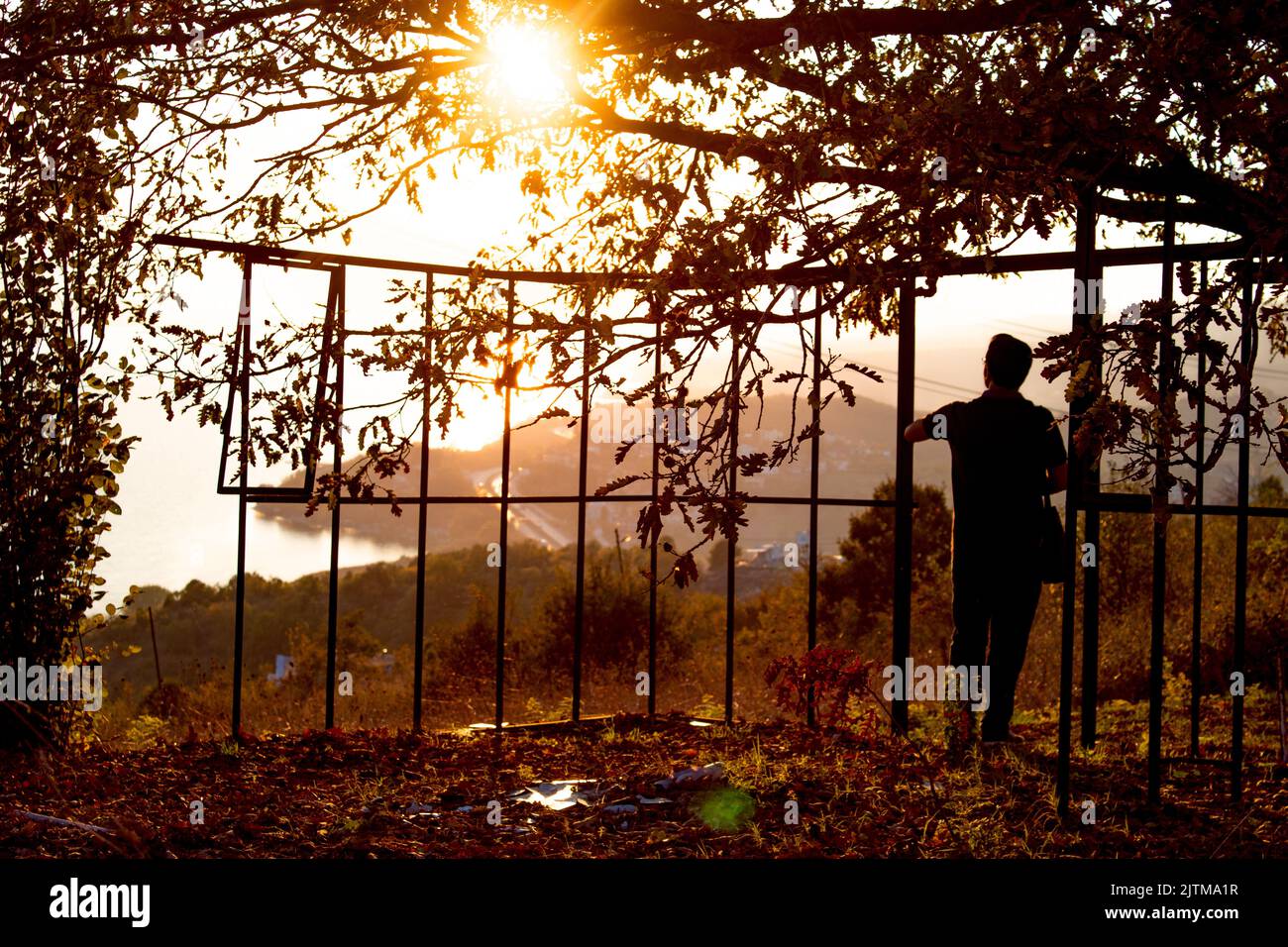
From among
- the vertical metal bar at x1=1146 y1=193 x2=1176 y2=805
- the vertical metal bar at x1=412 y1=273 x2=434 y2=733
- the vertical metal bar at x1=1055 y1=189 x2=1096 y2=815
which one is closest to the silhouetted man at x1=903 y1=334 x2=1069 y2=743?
the vertical metal bar at x1=1146 y1=193 x2=1176 y2=805

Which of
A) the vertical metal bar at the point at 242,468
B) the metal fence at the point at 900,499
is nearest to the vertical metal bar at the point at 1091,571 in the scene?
the metal fence at the point at 900,499

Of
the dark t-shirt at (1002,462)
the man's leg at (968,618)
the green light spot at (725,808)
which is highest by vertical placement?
the dark t-shirt at (1002,462)

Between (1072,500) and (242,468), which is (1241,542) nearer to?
(1072,500)

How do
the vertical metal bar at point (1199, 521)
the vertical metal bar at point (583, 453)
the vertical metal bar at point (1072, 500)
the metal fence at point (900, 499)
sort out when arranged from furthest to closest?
the metal fence at point (900, 499) → the vertical metal bar at point (1072, 500) → the vertical metal bar at point (583, 453) → the vertical metal bar at point (1199, 521)

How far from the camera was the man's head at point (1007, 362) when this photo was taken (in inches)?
229

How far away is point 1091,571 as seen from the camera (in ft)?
15.0

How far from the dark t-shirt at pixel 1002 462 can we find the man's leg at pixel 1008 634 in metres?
0.12

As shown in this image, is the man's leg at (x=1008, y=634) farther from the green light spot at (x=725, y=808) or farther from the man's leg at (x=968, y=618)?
the green light spot at (x=725, y=808)

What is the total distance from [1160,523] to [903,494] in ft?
9.15

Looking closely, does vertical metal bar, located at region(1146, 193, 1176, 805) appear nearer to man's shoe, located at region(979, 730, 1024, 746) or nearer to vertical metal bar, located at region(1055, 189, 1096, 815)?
vertical metal bar, located at region(1055, 189, 1096, 815)

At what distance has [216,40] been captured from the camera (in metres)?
6.24

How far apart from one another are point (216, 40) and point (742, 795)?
16.6 ft

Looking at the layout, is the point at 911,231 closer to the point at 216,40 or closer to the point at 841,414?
the point at 216,40
